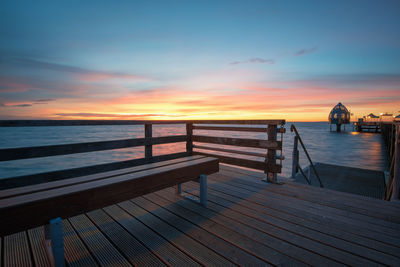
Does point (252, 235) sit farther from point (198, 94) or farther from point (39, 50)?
point (198, 94)

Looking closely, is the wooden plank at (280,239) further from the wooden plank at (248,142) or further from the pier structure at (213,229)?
the wooden plank at (248,142)

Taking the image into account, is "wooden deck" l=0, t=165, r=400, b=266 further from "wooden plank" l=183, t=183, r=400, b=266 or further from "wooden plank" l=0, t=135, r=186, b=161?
"wooden plank" l=0, t=135, r=186, b=161

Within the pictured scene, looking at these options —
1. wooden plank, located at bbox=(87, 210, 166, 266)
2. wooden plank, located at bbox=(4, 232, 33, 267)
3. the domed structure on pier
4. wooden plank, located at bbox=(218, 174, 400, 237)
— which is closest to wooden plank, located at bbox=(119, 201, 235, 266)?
wooden plank, located at bbox=(87, 210, 166, 266)

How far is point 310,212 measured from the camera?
104 inches

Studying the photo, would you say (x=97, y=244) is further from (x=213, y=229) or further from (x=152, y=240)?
(x=213, y=229)

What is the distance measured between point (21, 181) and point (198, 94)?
22.6 meters

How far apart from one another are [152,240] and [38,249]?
3.52ft

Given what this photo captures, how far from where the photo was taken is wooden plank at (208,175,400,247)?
2113mm

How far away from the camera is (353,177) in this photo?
908cm

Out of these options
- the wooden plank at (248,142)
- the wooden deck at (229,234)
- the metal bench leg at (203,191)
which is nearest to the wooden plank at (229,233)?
the wooden deck at (229,234)

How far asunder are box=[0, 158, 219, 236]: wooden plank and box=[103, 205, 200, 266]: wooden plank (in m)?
0.49

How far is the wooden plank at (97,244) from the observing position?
1.66m

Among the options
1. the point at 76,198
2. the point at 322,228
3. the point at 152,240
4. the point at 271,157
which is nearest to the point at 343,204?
the point at 322,228

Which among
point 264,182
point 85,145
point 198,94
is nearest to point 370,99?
point 198,94
